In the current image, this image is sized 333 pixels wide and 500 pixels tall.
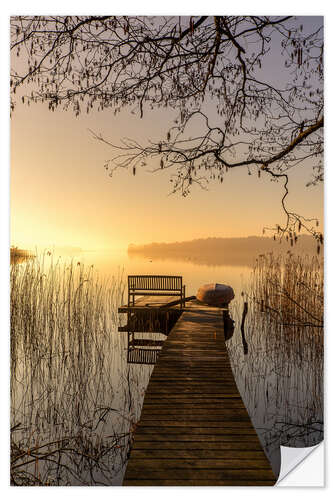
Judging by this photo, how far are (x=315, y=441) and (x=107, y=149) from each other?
297 centimetres

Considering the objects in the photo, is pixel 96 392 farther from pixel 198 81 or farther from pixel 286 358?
pixel 198 81

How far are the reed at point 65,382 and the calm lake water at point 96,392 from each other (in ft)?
0.03

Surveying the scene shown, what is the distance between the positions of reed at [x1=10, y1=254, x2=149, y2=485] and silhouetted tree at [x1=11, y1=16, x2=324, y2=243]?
1898mm

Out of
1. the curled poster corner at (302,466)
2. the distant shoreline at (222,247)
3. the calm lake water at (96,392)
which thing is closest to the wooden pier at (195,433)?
the curled poster corner at (302,466)

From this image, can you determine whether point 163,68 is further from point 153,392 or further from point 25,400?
point 25,400

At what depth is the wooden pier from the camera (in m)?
1.92

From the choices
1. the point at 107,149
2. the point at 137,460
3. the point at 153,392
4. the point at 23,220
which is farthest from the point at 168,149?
the point at 137,460

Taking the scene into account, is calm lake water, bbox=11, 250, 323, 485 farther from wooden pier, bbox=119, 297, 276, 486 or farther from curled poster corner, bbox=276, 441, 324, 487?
wooden pier, bbox=119, 297, 276, 486

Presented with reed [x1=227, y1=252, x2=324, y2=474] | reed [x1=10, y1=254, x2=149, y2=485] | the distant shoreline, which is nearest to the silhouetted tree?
the distant shoreline

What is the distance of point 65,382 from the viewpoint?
459 centimetres

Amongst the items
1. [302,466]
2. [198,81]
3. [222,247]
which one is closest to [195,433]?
[302,466]

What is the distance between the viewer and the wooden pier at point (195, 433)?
1.92m

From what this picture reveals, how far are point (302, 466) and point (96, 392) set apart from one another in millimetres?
2449

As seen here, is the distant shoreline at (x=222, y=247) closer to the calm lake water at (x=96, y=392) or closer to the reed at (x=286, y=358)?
the calm lake water at (x=96, y=392)
